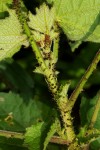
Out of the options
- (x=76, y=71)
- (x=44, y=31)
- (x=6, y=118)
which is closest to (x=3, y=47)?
(x=44, y=31)

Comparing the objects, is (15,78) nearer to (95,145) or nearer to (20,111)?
(20,111)

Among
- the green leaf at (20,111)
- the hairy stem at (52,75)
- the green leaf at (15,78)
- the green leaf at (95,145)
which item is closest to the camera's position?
the hairy stem at (52,75)

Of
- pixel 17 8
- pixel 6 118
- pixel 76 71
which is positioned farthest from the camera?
pixel 76 71

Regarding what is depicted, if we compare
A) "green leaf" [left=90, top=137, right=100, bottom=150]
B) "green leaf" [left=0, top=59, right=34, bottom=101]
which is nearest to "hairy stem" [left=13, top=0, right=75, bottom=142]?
"green leaf" [left=90, top=137, right=100, bottom=150]

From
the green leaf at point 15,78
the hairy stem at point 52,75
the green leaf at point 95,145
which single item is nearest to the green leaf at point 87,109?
the green leaf at point 95,145

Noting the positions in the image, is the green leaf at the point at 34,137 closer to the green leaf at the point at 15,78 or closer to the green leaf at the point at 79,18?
the green leaf at the point at 79,18

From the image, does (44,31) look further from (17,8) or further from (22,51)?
(22,51)
